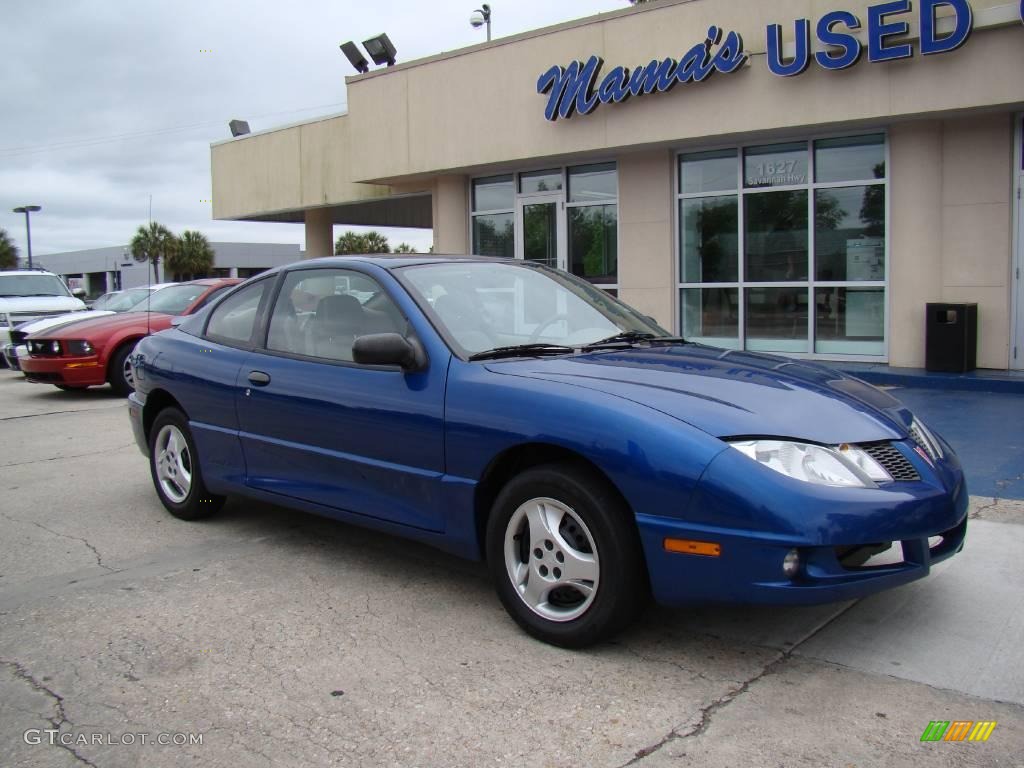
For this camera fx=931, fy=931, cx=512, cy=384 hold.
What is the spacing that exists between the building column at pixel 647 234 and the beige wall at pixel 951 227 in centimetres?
314

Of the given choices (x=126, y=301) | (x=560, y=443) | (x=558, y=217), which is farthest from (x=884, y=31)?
(x=126, y=301)

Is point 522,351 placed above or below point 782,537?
above

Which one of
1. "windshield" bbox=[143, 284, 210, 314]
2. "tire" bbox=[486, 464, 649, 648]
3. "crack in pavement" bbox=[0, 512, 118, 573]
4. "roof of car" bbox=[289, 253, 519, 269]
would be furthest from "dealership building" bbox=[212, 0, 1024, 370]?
"crack in pavement" bbox=[0, 512, 118, 573]

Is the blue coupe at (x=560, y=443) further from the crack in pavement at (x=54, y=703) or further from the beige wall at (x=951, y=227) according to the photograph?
the beige wall at (x=951, y=227)

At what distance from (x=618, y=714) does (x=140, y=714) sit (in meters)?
1.63

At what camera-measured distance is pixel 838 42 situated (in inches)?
414

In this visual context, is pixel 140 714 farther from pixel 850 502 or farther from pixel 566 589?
pixel 850 502

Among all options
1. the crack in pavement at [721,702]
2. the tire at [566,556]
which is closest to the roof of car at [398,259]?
the tire at [566,556]

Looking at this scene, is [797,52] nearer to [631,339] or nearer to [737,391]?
[631,339]

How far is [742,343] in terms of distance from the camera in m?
12.7

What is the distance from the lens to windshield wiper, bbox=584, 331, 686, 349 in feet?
14.8

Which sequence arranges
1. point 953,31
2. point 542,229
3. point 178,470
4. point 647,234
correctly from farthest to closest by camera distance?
point 542,229
point 647,234
point 953,31
point 178,470

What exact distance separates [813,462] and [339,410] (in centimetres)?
218

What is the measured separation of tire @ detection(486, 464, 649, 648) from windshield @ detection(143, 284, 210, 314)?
986 centimetres
